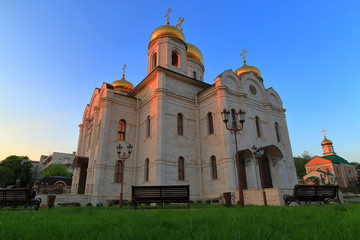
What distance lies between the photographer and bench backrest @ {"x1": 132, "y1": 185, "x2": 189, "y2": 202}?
29.6 feet

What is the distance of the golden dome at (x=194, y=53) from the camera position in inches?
1096

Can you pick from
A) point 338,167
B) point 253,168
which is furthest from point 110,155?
point 338,167

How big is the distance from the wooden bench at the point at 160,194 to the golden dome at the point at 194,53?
21614mm

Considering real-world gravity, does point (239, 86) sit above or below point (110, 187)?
above

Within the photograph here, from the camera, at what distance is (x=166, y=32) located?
77.4ft

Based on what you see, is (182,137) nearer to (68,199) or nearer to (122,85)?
(68,199)

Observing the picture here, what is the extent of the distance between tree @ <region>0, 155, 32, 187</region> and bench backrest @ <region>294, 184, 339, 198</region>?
54.7 m

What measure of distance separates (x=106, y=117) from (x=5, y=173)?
43.7 meters

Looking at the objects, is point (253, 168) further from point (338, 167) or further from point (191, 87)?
point (338, 167)

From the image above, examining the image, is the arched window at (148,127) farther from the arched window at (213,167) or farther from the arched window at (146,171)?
the arched window at (213,167)

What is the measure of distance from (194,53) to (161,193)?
22.1 metres

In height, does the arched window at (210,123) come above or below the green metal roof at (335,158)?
below

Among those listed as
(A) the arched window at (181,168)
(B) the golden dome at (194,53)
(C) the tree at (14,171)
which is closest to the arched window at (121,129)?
(A) the arched window at (181,168)

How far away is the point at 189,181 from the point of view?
17.7 m
